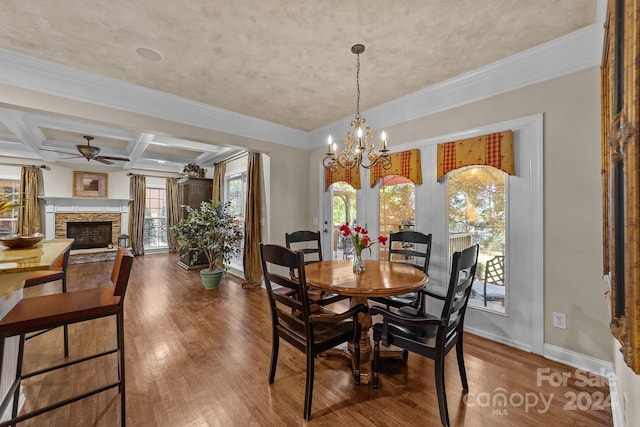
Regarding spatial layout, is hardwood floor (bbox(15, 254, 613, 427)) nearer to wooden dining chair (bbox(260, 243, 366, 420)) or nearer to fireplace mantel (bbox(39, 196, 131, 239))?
wooden dining chair (bbox(260, 243, 366, 420))

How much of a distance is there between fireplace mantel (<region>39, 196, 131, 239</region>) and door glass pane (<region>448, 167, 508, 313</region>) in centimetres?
839

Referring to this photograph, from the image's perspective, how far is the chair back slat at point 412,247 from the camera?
2656 mm

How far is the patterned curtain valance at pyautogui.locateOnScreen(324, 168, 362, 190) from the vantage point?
390 cm

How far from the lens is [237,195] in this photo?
590 cm

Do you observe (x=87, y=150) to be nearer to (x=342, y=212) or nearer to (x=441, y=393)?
(x=342, y=212)

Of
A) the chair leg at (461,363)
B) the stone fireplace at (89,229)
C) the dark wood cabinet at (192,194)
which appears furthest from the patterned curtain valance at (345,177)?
the stone fireplace at (89,229)

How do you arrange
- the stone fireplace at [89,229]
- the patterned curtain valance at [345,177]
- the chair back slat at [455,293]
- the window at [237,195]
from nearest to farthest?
1. the chair back slat at [455,293]
2. the patterned curtain valance at [345,177]
3. the window at [237,195]
4. the stone fireplace at [89,229]

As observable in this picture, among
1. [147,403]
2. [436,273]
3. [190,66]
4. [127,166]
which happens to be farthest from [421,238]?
[127,166]

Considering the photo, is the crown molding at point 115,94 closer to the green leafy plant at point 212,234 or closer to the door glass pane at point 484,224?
the green leafy plant at point 212,234

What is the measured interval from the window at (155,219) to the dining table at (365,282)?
25.1ft

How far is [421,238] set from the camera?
2721 mm

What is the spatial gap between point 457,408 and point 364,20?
110 inches

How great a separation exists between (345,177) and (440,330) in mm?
2763

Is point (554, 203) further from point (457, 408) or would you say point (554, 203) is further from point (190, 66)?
point (190, 66)
